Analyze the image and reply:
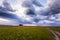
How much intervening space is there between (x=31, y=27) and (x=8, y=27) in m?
2.09

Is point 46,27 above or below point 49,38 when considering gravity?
above

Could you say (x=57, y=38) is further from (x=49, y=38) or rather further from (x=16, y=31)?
(x=16, y=31)

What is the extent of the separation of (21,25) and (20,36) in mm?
963

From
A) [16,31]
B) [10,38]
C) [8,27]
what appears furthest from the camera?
[8,27]

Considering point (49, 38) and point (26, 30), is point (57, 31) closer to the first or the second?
point (49, 38)

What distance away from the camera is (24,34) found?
11281mm

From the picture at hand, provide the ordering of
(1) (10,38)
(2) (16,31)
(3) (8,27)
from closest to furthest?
(1) (10,38)
(2) (16,31)
(3) (8,27)

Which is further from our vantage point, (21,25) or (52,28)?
(52,28)

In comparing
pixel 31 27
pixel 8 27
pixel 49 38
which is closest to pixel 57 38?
pixel 49 38

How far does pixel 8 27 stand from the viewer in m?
12.8

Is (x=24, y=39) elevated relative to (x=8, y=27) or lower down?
lower down

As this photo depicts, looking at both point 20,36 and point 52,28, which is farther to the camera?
point 52,28

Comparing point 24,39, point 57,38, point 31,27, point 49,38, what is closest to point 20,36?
point 24,39

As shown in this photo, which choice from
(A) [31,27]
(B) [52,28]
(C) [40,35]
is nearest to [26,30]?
(A) [31,27]
